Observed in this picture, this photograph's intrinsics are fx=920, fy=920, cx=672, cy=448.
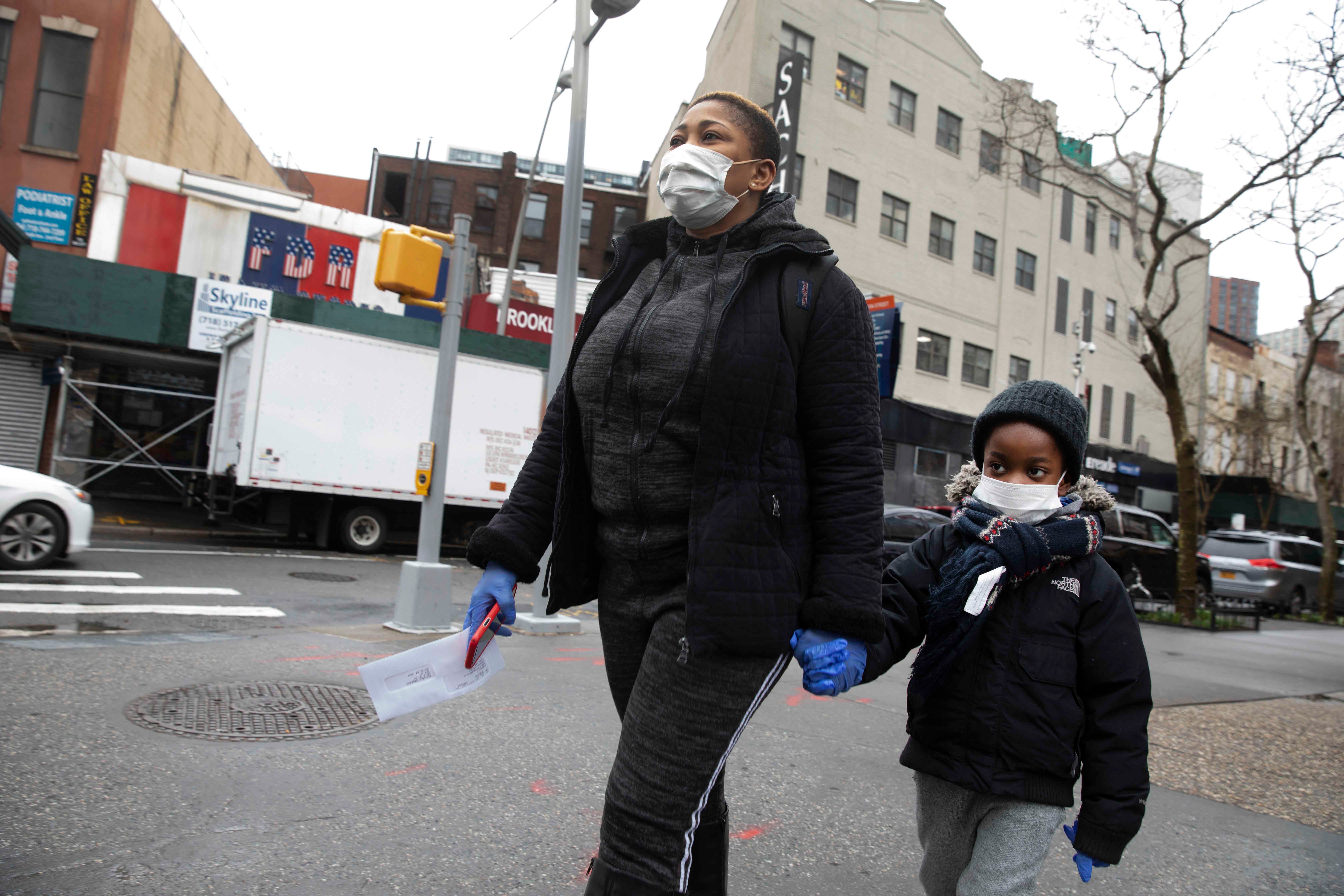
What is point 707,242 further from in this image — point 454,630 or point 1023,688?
point 454,630

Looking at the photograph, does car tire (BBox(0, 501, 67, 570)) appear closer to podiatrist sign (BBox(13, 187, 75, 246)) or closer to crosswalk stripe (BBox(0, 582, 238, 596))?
crosswalk stripe (BBox(0, 582, 238, 596))

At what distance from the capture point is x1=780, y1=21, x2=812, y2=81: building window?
25094 millimetres

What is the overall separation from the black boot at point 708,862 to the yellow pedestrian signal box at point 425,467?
20.7ft

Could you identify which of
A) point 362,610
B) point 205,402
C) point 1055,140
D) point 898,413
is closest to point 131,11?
point 205,402

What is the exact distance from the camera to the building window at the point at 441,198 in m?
41.8

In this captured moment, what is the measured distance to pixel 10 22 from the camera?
19000 mm

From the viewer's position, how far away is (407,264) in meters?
7.35

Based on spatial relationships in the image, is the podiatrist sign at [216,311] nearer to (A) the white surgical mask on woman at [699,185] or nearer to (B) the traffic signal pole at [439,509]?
(B) the traffic signal pole at [439,509]

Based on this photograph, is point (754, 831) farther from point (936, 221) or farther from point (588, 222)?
point (588, 222)

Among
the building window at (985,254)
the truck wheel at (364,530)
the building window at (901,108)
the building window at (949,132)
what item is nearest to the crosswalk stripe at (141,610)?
the truck wheel at (364,530)

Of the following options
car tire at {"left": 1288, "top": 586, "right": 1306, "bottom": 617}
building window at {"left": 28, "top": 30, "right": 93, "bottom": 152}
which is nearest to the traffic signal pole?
building window at {"left": 28, "top": 30, "right": 93, "bottom": 152}

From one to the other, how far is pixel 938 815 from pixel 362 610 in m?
7.51

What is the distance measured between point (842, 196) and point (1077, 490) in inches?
1007

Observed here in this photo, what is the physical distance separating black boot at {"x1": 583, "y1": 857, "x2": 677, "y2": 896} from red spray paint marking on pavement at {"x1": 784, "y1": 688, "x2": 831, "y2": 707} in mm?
4154
